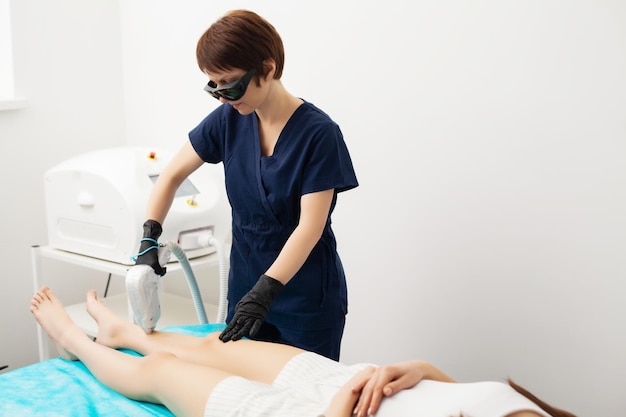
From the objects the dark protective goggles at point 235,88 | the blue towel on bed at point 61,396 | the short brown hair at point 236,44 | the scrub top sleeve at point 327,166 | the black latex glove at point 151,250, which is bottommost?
the blue towel on bed at point 61,396

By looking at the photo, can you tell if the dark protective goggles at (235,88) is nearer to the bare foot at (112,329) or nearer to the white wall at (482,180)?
the bare foot at (112,329)

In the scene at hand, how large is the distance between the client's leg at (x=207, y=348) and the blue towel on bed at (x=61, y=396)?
0.15 m

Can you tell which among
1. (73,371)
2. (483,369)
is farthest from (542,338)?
(73,371)

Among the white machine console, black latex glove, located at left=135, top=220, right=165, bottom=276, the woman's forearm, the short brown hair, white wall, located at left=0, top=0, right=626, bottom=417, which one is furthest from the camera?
the white machine console

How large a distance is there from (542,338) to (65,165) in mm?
1699

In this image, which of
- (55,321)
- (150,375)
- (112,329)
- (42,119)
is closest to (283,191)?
(150,375)

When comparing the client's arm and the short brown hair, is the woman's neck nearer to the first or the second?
the short brown hair

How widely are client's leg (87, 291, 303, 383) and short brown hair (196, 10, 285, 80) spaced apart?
644mm

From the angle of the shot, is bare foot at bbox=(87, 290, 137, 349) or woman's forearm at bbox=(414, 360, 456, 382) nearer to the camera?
woman's forearm at bbox=(414, 360, 456, 382)

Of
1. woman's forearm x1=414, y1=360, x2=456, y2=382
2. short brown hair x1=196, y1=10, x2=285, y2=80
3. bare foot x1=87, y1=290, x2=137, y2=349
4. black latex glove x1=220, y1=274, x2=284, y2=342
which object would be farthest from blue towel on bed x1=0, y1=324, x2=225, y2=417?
short brown hair x1=196, y1=10, x2=285, y2=80

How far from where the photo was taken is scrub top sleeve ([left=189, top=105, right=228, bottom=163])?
181 cm

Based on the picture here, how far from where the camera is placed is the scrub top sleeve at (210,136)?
1.81 m

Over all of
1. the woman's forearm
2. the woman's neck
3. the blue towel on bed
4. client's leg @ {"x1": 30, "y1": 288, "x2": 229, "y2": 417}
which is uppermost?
the woman's neck

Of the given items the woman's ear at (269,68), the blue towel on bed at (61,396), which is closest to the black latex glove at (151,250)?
the blue towel on bed at (61,396)
